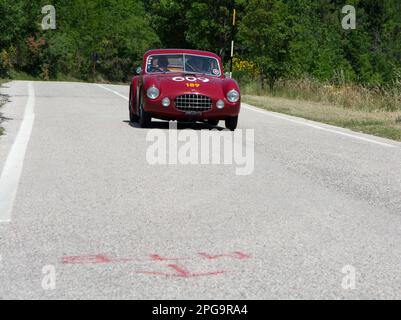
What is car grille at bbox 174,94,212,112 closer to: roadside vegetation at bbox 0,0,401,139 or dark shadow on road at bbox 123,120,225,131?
dark shadow on road at bbox 123,120,225,131

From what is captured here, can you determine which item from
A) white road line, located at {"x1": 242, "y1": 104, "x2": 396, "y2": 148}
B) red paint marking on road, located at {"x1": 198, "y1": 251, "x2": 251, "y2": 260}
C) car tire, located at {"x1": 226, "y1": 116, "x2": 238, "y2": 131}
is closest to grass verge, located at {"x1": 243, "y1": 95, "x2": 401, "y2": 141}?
white road line, located at {"x1": 242, "y1": 104, "x2": 396, "y2": 148}

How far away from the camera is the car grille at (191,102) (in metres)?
13.5

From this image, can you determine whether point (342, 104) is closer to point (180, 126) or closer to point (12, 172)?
point (180, 126)

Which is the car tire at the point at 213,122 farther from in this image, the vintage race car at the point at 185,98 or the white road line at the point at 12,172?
the white road line at the point at 12,172

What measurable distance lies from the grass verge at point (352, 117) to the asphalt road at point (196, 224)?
11.2 ft

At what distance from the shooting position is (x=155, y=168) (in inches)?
350

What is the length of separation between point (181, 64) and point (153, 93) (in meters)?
1.60

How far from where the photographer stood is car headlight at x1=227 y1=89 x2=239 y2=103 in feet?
45.4

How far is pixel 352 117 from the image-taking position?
17781mm

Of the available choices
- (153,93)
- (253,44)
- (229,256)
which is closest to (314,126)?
(153,93)

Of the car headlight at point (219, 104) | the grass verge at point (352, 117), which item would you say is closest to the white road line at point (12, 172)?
the car headlight at point (219, 104)
